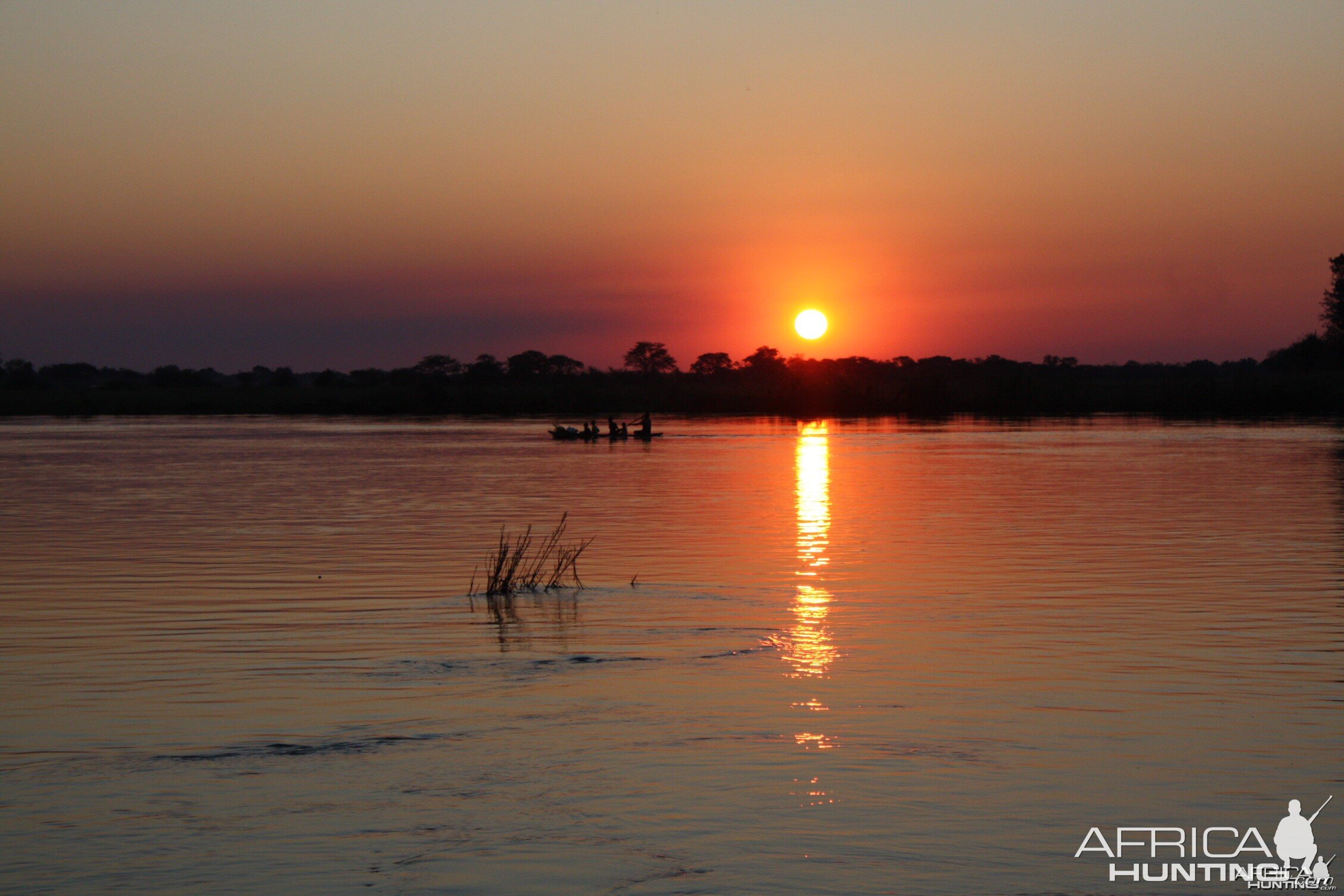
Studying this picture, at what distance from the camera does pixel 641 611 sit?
14.3 meters

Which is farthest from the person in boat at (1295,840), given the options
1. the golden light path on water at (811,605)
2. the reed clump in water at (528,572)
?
the reed clump in water at (528,572)

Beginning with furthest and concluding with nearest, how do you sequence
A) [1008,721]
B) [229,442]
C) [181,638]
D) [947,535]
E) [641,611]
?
[229,442]
[947,535]
[641,611]
[181,638]
[1008,721]

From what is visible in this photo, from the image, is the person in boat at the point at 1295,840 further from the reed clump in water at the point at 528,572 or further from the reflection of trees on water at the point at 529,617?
the reed clump in water at the point at 528,572

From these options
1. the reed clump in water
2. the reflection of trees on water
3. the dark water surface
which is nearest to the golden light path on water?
the dark water surface

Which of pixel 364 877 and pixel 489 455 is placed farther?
pixel 489 455

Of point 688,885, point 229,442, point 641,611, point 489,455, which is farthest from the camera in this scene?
point 229,442

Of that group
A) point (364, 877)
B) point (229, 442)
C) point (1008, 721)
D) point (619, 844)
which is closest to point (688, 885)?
point (619, 844)

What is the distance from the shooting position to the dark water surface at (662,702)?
6.96 m

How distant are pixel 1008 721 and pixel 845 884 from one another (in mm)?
3231

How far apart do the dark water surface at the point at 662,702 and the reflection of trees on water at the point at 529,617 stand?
0.07 meters

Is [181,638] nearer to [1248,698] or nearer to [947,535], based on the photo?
[1248,698]

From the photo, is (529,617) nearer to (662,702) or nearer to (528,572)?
(528,572)

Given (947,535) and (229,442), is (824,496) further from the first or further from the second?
(229,442)

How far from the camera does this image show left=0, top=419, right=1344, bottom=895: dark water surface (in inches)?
274
